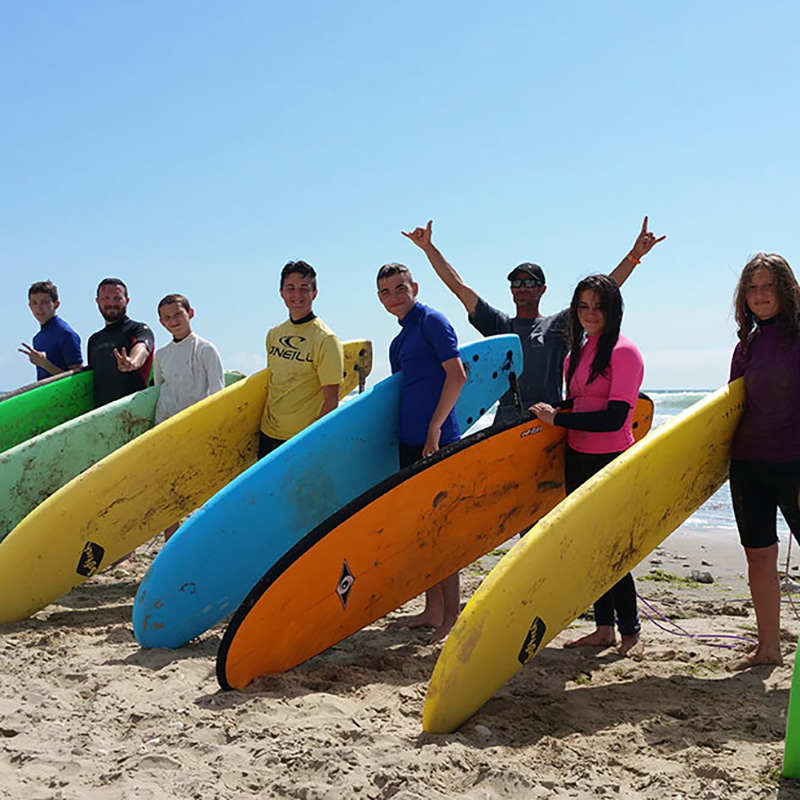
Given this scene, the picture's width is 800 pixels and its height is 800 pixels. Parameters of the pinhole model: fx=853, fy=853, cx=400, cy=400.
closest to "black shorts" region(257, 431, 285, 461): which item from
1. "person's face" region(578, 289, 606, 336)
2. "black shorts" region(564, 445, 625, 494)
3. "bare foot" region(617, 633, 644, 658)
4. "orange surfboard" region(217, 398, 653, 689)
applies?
"orange surfboard" region(217, 398, 653, 689)

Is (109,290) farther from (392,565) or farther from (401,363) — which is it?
(392,565)

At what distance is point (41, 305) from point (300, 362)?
2932 mm

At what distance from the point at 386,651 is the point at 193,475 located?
1696 mm

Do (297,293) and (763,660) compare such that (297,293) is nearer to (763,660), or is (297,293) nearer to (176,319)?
(176,319)

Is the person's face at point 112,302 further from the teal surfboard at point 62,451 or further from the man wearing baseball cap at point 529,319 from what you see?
the man wearing baseball cap at point 529,319

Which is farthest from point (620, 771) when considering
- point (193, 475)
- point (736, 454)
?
point (193, 475)

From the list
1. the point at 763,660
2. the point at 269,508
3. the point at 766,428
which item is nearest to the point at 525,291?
the point at 766,428

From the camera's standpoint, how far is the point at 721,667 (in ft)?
11.3

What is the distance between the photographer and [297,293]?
4219 millimetres

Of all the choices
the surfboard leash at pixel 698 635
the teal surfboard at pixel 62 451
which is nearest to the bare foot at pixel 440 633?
the surfboard leash at pixel 698 635

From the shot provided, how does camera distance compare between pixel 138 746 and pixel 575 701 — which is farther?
pixel 575 701

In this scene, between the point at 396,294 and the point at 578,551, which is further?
the point at 396,294

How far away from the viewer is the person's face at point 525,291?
172 inches

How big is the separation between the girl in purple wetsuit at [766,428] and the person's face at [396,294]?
1.37 metres
